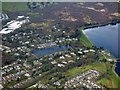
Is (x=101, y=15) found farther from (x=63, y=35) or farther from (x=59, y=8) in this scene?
(x=63, y=35)

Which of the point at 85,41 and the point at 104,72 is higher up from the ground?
the point at 85,41

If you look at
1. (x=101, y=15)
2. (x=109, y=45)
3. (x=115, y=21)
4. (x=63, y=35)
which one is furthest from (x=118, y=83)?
(x=101, y=15)

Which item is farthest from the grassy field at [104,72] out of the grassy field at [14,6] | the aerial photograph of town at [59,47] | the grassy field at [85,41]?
the grassy field at [14,6]

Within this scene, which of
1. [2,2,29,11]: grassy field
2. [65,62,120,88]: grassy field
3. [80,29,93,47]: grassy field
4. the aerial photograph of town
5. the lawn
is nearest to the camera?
[65,62,120,88]: grassy field

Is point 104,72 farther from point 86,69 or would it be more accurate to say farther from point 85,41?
point 85,41

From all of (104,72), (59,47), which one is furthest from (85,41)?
(104,72)

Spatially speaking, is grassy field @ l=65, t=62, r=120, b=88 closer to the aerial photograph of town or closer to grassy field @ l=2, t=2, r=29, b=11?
the aerial photograph of town

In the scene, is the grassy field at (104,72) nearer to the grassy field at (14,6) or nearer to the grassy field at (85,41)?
the grassy field at (85,41)

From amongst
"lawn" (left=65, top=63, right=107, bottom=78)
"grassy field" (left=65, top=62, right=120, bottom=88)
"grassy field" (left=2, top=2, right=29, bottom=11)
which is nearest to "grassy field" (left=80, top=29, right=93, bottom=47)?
"grassy field" (left=65, top=62, right=120, bottom=88)
